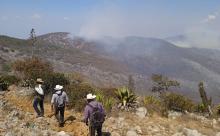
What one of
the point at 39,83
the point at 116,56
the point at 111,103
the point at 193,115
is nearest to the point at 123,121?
the point at 111,103

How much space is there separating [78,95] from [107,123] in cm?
359

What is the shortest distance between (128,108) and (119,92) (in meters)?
1.24

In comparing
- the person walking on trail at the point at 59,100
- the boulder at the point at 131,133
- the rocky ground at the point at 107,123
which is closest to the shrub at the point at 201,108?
the rocky ground at the point at 107,123

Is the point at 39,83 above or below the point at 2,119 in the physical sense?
above

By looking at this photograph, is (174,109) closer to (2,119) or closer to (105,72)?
(2,119)

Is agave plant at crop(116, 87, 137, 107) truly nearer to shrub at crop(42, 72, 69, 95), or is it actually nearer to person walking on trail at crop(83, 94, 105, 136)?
shrub at crop(42, 72, 69, 95)

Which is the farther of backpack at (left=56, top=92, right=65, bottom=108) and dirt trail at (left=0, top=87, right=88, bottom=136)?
backpack at (left=56, top=92, right=65, bottom=108)

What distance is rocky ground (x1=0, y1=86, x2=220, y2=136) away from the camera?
1546 cm

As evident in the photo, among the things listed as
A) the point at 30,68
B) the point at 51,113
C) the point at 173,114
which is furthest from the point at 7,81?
the point at 173,114

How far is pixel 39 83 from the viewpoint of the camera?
17.3 meters

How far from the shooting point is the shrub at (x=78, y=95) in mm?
19672

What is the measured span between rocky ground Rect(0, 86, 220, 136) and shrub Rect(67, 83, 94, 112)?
1.64 ft

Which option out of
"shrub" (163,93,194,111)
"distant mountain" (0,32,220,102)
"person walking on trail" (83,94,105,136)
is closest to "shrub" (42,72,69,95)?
"shrub" (163,93,194,111)

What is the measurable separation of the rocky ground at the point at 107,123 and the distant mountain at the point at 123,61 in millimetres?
26019
